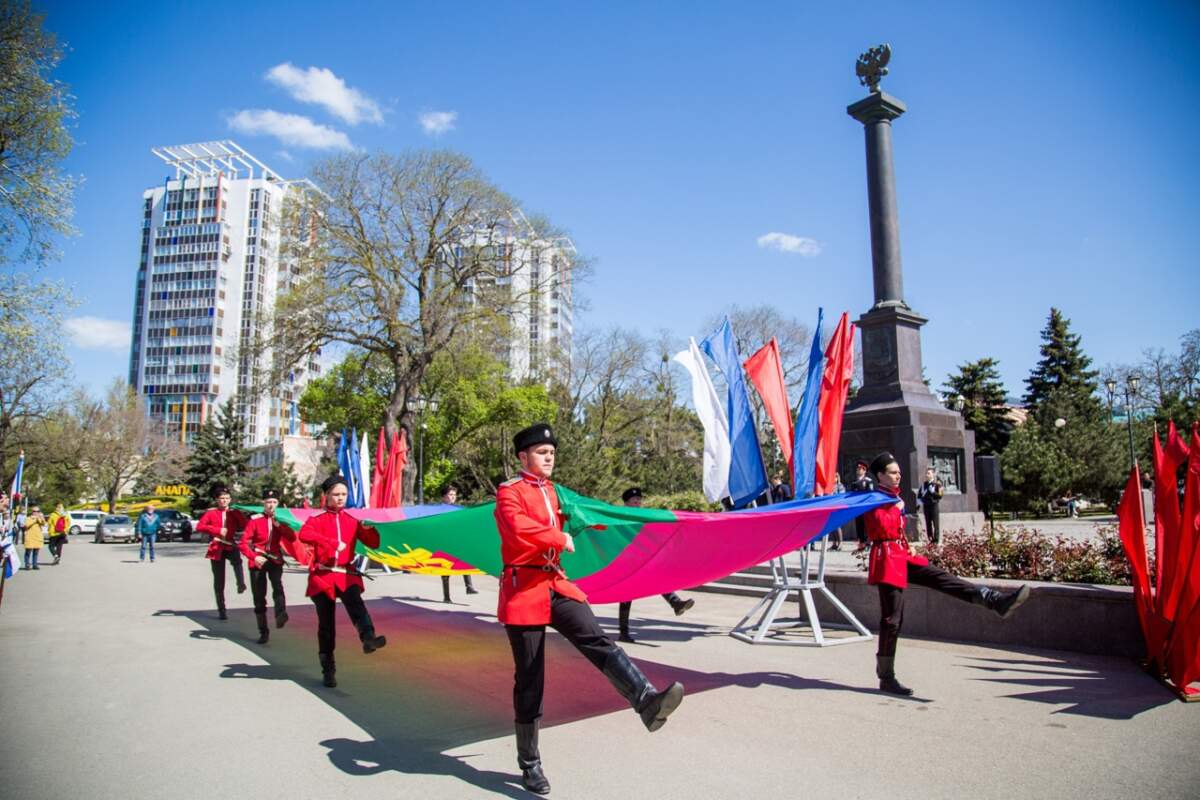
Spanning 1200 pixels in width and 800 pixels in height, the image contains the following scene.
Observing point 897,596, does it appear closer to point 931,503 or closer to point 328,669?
point 328,669

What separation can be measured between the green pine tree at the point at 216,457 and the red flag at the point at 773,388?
45.2 m

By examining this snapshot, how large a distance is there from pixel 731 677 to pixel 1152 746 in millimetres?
3188

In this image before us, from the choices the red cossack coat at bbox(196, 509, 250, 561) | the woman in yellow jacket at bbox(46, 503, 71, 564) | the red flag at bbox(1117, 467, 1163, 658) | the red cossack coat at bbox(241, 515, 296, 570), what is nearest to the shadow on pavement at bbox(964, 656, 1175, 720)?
the red flag at bbox(1117, 467, 1163, 658)

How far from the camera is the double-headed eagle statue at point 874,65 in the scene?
21.5 meters

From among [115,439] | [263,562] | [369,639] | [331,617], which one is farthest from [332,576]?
[115,439]

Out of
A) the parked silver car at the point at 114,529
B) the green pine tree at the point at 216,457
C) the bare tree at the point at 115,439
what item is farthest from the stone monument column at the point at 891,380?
the bare tree at the point at 115,439

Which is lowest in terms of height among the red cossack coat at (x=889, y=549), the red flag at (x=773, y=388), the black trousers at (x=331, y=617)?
the black trousers at (x=331, y=617)

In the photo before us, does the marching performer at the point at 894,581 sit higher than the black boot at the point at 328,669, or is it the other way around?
the marching performer at the point at 894,581

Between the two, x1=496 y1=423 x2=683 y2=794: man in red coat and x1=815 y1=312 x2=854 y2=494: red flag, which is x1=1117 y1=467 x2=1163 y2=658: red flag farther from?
x1=496 y1=423 x2=683 y2=794: man in red coat

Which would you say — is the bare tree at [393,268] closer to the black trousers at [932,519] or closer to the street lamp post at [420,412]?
the street lamp post at [420,412]

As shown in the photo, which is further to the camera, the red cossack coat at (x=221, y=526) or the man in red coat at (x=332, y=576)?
the red cossack coat at (x=221, y=526)

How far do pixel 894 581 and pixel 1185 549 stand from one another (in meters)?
2.29

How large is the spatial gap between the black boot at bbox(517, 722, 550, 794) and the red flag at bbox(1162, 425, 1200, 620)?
5312 millimetres

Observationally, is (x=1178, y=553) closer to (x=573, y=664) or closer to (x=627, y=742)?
(x=627, y=742)
